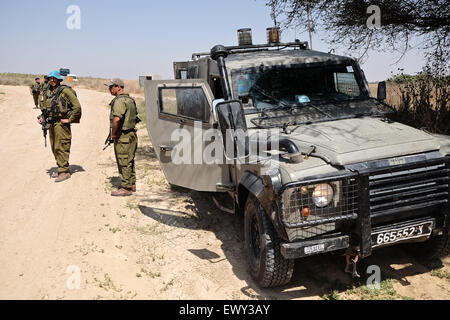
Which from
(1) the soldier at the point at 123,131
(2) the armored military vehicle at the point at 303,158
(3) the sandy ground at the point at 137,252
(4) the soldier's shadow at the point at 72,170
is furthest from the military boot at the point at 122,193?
(4) the soldier's shadow at the point at 72,170

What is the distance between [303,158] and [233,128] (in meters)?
0.75

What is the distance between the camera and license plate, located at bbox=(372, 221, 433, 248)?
324 cm

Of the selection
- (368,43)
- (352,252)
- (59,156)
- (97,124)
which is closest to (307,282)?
(352,252)

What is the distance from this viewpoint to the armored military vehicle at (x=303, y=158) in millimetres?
3158

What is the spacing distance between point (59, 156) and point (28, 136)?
5399 mm

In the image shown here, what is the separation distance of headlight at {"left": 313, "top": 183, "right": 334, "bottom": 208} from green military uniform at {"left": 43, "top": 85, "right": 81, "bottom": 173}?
501cm

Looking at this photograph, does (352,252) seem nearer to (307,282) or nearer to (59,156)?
(307,282)

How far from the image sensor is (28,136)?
11688mm

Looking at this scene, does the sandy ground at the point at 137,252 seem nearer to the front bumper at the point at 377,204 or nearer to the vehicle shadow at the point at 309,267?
the vehicle shadow at the point at 309,267

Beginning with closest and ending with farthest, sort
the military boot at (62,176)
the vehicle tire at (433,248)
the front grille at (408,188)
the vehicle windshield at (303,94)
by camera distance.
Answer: the front grille at (408,188) → the vehicle tire at (433,248) → the vehicle windshield at (303,94) → the military boot at (62,176)

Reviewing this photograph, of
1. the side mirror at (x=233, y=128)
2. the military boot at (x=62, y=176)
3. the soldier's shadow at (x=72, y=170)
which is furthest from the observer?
the soldier's shadow at (x=72, y=170)

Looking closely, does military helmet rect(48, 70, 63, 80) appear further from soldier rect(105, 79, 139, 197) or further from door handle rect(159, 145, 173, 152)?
door handle rect(159, 145, 173, 152)

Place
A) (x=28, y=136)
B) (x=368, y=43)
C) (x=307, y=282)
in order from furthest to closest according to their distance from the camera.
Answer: (x=28, y=136), (x=368, y=43), (x=307, y=282)

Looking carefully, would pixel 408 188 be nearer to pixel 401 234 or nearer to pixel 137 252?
pixel 401 234
